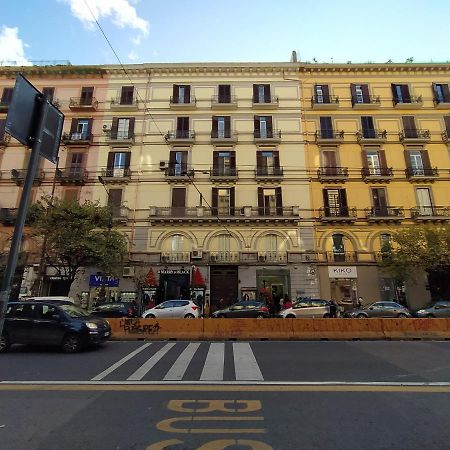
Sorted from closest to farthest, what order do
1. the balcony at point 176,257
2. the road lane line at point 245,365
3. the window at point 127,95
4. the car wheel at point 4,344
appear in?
the road lane line at point 245,365 → the car wheel at point 4,344 → the balcony at point 176,257 → the window at point 127,95

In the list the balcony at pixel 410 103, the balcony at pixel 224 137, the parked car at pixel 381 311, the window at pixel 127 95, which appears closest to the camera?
the parked car at pixel 381 311

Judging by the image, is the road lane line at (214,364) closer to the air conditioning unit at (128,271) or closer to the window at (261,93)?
the air conditioning unit at (128,271)

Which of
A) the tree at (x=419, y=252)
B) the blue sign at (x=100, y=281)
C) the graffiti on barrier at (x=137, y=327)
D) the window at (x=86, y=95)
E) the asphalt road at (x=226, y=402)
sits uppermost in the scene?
the window at (x=86, y=95)

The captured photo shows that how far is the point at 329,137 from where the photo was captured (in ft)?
99.9

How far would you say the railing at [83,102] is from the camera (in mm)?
31125

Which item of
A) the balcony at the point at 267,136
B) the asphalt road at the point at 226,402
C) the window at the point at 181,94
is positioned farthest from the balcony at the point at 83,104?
the asphalt road at the point at 226,402

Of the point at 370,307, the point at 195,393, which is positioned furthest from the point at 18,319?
the point at 370,307

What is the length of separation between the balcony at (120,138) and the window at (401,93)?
24.1 m

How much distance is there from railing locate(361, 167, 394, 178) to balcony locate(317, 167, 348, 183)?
1.58 metres

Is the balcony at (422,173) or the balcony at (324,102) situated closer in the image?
the balcony at (422,173)

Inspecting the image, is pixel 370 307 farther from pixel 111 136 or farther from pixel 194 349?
pixel 111 136

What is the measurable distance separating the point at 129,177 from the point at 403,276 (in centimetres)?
2307

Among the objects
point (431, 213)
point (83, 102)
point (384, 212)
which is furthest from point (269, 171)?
point (83, 102)

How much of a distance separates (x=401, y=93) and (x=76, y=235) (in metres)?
30.3
